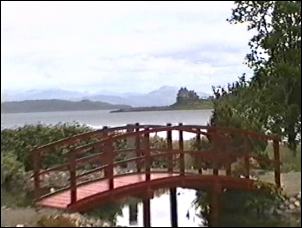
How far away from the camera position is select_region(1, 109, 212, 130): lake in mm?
14836

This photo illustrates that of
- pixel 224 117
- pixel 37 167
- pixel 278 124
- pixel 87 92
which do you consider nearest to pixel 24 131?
pixel 87 92

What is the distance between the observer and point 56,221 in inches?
374

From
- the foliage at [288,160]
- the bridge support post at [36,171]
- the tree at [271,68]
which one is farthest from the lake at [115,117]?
the bridge support post at [36,171]

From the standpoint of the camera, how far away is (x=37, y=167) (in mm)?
11320

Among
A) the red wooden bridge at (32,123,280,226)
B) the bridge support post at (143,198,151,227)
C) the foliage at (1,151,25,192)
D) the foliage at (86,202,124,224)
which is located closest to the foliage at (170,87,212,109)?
the red wooden bridge at (32,123,280,226)

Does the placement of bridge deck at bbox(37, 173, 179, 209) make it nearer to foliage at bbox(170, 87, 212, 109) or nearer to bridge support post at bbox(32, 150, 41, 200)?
bridge support post at bbox(32, 150, 41, 200)

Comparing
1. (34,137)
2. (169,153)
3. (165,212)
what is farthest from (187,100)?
(165,212)

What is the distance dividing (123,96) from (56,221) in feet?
16.3

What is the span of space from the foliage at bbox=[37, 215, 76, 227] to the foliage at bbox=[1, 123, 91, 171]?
2246 millimetres

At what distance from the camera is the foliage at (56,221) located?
9.40 m

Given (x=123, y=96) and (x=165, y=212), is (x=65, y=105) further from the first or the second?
(x=165, y=212)

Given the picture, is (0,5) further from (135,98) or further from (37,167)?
(135,98)

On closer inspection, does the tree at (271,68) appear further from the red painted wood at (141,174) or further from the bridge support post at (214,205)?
the bridge support post at (214,205)

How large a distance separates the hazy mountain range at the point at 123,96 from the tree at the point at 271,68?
38.1 inches
